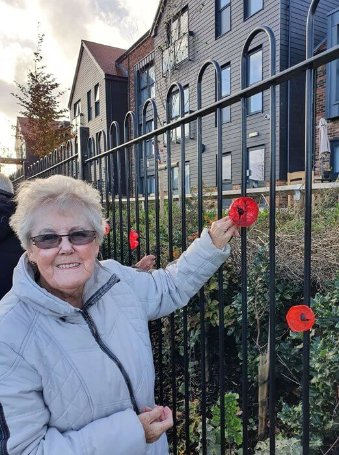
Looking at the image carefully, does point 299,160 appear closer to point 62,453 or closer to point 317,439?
point 317,439

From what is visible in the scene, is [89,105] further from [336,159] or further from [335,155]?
[336,159]

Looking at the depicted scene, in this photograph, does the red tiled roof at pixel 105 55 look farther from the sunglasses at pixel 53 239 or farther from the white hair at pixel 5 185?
the sunglasses at pixel 53 239

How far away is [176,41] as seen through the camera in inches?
518

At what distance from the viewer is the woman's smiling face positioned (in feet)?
4.46

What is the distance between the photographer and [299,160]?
42.5 ft

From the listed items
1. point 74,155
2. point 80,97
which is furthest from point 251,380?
point 80,97

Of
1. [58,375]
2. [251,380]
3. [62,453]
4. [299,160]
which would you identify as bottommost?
[251,380]

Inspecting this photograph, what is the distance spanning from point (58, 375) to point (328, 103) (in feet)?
40.4

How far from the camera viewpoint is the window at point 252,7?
12492 millimetres

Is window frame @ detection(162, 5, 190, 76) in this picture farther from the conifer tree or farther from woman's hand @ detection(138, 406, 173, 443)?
woman's hand @ detection(138, 406, 173, 443)

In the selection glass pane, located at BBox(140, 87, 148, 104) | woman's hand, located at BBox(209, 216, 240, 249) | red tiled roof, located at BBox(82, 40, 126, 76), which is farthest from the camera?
red tiled roof, located at BBox(82, 40, 126, 76)

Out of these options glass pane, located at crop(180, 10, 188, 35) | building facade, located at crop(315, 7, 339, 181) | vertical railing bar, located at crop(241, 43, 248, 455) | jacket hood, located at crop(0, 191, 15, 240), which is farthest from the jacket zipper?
glass pane, located at crop(180, 10, 188, 35)

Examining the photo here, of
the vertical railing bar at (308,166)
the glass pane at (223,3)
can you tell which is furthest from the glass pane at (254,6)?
the vertical railing bar at (308,166)

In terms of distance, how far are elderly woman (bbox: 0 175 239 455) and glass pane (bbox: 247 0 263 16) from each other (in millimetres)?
13474
